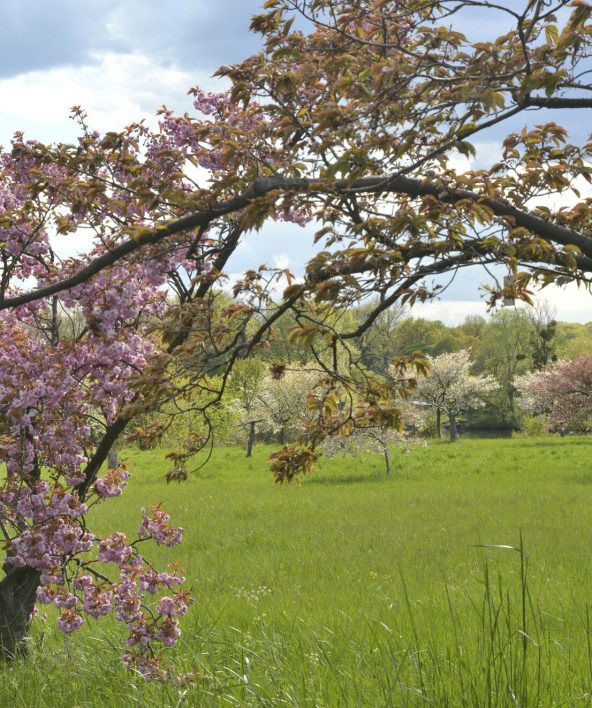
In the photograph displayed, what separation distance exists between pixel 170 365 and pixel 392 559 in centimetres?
825

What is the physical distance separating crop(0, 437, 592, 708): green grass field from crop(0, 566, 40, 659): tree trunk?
1.05ft

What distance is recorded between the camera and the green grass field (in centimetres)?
440

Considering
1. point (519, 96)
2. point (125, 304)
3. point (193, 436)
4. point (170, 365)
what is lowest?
point (193, 436)

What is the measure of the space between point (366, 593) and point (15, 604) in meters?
4.51

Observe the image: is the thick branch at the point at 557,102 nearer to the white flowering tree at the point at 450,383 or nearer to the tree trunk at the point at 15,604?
the tree trunk at the point at 15,604

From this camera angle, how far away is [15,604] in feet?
23.3

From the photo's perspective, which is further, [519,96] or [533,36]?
[533,36]

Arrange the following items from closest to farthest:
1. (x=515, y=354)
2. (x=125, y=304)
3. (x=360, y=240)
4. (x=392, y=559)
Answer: (x=360, y=240) < (x=125, y=304) < (x=392, y=559) < (x=515, y=354)

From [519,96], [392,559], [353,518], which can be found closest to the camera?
[519,96]

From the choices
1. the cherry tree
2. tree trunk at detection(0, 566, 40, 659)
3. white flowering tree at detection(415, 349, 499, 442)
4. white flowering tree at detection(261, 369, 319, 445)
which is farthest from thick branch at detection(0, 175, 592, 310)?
white flowering tree at detection(415, 349, 499, 442)

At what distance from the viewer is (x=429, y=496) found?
18844 mm

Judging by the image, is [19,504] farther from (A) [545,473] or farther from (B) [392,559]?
(A) [545,473]

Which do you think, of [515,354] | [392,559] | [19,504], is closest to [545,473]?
[392,559]

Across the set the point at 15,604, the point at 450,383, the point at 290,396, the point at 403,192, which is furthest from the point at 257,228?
the point at 450,383
